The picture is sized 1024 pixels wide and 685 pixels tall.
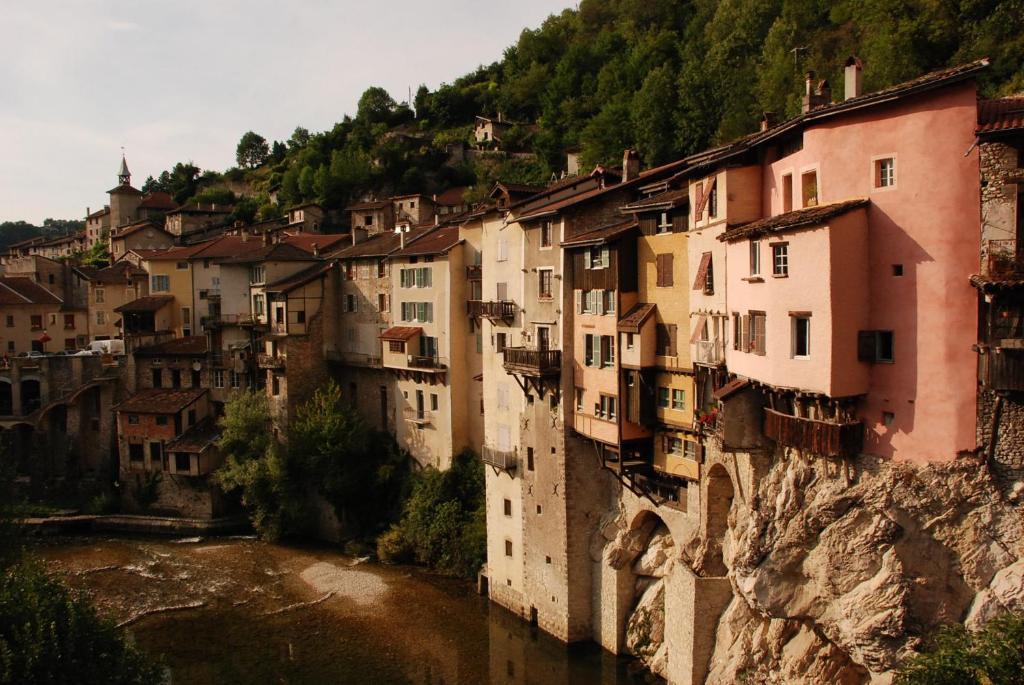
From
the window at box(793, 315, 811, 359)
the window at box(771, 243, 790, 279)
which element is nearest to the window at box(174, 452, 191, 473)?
the window at box(771, 243, 790, 279)

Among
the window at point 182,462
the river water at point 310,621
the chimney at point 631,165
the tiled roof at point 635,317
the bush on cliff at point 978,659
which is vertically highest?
the chimney at point 631,165

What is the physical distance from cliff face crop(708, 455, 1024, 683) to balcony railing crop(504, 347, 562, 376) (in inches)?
399

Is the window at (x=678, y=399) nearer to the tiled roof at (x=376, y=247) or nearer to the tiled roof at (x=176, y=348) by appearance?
the tiled roof at (x=376, y=247)

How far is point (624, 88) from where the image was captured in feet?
295

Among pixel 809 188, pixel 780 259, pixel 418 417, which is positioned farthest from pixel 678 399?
pixel 418 417

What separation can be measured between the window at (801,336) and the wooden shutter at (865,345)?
1167 mm

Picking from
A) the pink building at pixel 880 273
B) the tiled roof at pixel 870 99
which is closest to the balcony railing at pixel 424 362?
the tiled roof at pixel 870 99

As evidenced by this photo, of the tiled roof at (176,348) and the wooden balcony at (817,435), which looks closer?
the wooden balcony at (817,435)

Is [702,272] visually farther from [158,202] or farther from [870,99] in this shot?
[158,202]

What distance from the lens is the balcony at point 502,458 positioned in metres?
36.1

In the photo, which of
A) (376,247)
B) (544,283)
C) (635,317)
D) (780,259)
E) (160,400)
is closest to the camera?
(780,259)

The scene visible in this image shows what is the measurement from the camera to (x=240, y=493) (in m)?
50.8

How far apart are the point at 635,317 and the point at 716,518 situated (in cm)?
715

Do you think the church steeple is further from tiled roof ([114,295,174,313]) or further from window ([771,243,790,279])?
window ([771,243,790,279])
